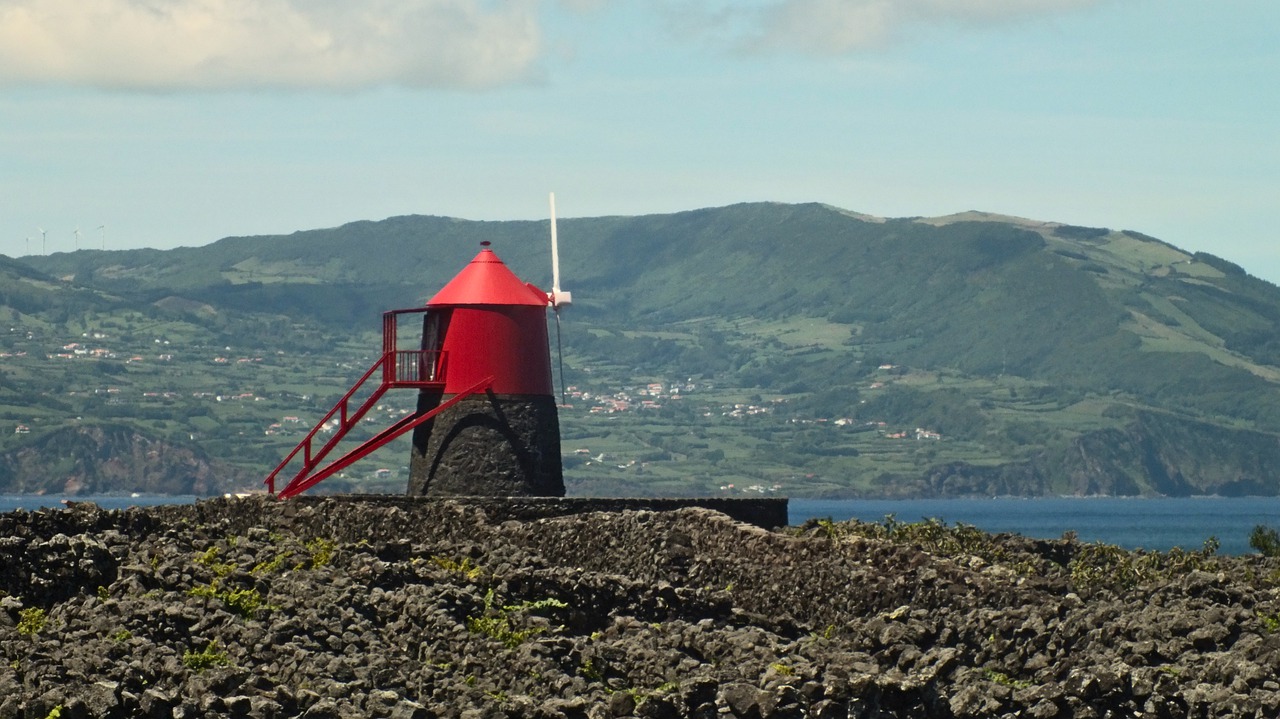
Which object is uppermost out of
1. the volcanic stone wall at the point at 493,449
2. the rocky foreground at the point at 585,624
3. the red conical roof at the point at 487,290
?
the red conical roof at the point at 487,290

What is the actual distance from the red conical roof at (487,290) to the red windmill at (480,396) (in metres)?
0.02

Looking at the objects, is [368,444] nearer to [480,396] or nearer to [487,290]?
[480,396]

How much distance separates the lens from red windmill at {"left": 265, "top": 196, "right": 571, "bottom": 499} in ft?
137

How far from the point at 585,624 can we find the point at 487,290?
15.1 meters

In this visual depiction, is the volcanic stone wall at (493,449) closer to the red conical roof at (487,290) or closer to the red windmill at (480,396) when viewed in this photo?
the red windmill at (480,396)

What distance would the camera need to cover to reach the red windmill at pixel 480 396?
41688 millimetres

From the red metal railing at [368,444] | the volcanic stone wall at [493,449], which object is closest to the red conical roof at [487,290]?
the red metal railing at [368,444]

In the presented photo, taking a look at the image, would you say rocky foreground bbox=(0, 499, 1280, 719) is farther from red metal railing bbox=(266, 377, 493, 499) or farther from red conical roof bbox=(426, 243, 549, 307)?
red conical roof bbox=(426, 243, 549, 307)

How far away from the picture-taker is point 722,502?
131 feet

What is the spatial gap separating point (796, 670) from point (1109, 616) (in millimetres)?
6116

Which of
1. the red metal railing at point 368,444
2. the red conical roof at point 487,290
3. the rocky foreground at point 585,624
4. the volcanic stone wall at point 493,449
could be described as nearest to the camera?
Result: the rocky foreground at point 585,624

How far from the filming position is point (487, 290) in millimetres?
42812

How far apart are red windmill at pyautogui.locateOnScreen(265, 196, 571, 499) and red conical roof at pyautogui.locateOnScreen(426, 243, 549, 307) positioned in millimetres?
20

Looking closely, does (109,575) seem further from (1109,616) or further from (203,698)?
(1109,616)
